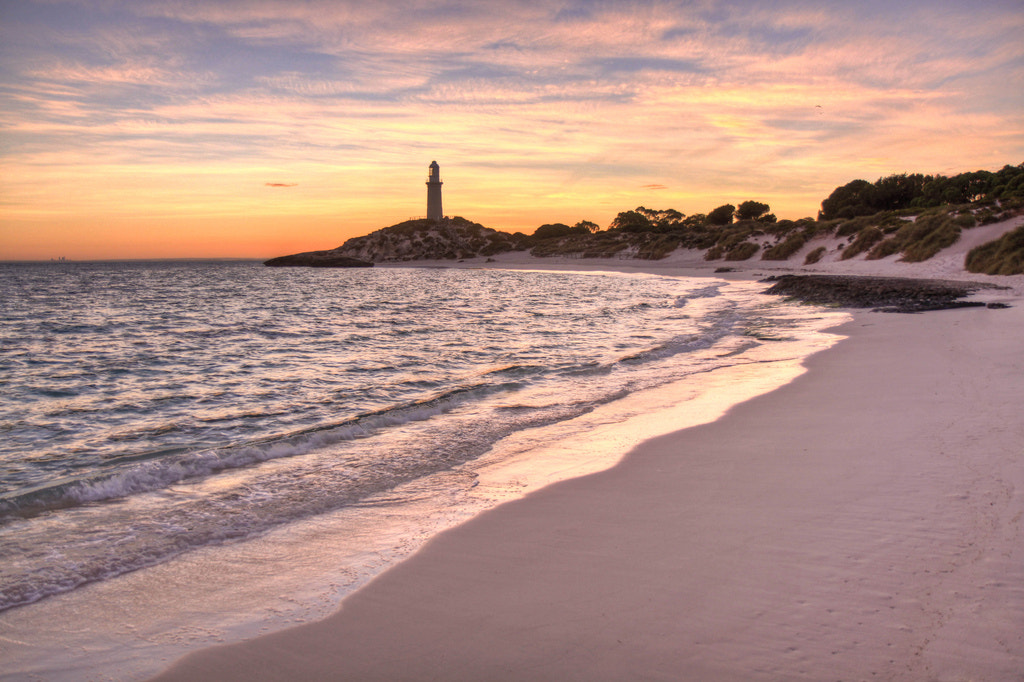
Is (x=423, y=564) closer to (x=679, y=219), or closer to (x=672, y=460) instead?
(x=672, y=460)

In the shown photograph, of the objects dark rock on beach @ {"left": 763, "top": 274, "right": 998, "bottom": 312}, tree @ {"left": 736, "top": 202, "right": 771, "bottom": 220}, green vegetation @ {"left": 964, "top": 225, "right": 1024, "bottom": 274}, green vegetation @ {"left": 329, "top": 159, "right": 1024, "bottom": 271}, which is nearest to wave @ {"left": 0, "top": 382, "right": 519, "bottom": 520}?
dark rock on beach @ {"left": 763, "top": 274, "right": 998, "bottom": 312}

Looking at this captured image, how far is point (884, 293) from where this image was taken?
20.7 metres

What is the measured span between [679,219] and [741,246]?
68.9 m

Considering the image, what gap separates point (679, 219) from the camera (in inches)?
4739

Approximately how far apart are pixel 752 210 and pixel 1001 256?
199ft

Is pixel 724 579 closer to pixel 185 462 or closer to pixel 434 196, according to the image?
pixel 185 462

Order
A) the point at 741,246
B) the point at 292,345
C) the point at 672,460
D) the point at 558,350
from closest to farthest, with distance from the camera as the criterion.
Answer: the point at 672,460 → the point at 558,350 → the point at 292,345 → the point at 741,246

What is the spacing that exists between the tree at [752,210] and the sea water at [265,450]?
72.2m

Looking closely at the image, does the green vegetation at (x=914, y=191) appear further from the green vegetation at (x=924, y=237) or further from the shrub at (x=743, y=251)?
the green vegetation at (x=924, y=237)

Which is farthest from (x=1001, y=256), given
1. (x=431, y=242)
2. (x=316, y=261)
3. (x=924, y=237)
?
(x=316, y=261)

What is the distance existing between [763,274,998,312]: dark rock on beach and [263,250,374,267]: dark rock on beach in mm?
95560

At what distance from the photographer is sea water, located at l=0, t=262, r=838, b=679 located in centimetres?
365

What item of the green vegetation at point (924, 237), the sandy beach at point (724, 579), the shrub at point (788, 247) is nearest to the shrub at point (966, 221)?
the green vegetation at point (924, 237)

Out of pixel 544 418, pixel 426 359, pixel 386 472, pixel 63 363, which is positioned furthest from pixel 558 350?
pixel 63 363
